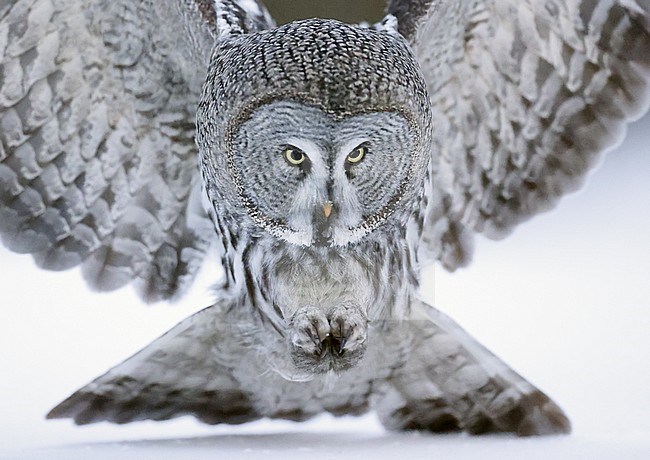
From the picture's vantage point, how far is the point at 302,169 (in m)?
2.29

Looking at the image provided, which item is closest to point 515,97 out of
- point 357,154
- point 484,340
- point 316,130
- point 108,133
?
point 484,340

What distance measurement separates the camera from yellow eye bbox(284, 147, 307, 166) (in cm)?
227

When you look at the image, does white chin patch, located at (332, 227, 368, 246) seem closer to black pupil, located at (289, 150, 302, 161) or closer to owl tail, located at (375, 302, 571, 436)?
black pupil, located at (289, 150, 302, 161)

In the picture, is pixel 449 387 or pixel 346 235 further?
pixel 449 387

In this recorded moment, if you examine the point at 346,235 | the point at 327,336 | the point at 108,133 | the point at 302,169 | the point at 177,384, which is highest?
the point at 302,169

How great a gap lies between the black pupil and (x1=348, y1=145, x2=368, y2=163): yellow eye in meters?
0.10

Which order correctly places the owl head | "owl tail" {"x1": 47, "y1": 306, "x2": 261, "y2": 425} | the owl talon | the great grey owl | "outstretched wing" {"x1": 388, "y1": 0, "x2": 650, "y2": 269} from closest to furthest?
the owl head < the great grey owl < the owl talon < "owl tail" {"x1": 47, "y1": 306, "x2": 261, "y2": 425} < "outstretched wing" {"x1": 388, "y1": 0, "x2": 650, "y2": 269}

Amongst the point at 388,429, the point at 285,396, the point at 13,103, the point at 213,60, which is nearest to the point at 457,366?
the point at 388,429

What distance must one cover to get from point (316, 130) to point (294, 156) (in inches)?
3.9

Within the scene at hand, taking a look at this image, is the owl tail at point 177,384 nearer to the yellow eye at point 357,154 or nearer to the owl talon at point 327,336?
the owl talon at point 327,336

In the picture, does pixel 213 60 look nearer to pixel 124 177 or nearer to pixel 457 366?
pixel 124 177

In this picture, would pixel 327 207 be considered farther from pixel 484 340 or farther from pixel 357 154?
pixel 484 340

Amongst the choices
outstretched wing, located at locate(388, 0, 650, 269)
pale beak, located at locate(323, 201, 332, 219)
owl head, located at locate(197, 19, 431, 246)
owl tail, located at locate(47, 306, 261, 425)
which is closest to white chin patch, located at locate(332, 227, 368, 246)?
owl head, located at locate(197, 19, 431, 246)

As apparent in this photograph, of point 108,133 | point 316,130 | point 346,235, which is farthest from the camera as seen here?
point 108,133
